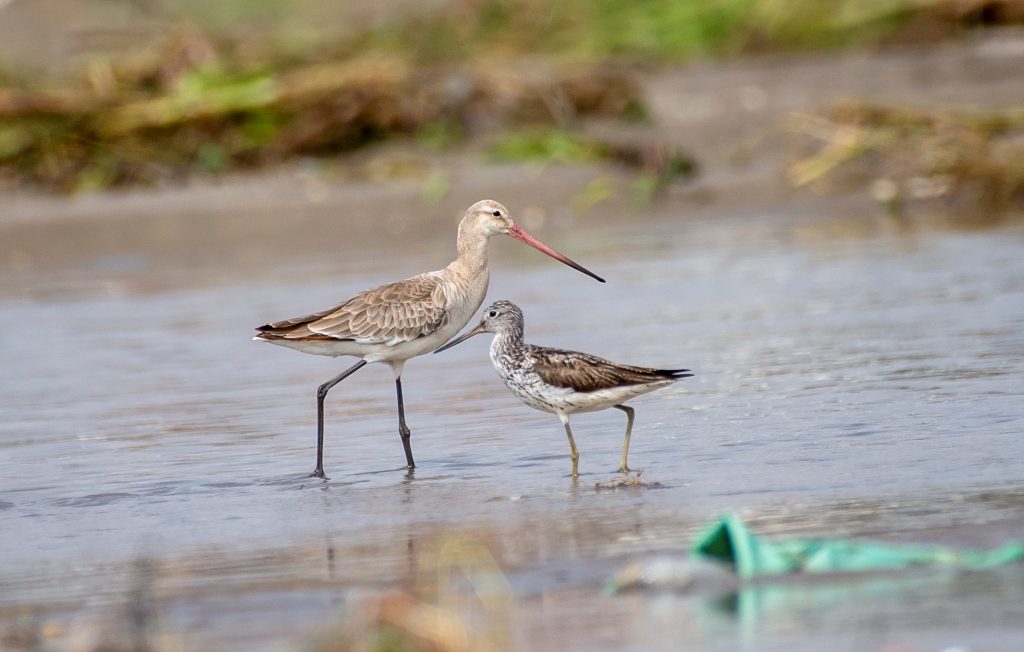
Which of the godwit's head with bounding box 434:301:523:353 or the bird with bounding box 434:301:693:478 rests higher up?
the godwit's head with bounding box 434:301:523:353

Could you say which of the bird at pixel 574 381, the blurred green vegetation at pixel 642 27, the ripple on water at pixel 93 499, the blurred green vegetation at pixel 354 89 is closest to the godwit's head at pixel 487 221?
the bird at pixel 574 381

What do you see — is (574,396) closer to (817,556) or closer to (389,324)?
(389,324)

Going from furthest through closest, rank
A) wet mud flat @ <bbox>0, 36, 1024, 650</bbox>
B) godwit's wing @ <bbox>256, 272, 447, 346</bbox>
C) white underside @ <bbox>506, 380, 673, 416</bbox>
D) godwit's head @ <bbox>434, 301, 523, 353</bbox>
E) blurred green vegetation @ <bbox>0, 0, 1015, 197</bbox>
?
1. blurred green vegetation @ <bbox>0, 0, 1015, 197</bbox>
2. godwit's wing @ <bbox>256, 272, 447, 346</bbox>
3. godwit's head @ <bbox>434, 301, 523, 353</bbox>
4. white underside @ <bbox>506, 380, 673, 416</bbox>
5. wet mud flat @ <bbox>0, 36, 1024, 650</bbox>

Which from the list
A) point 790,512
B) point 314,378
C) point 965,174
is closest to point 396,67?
point 965,174

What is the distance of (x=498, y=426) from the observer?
941cm

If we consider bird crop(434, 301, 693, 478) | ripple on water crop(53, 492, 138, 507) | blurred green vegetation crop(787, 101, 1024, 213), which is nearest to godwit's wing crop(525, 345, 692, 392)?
bird crop(434, 301, 693, 478)

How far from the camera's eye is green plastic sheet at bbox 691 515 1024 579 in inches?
227

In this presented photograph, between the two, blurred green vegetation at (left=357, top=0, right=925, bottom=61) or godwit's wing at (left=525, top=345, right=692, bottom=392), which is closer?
godwit's wing at (left=525, top=345, right=692, bottom=392)

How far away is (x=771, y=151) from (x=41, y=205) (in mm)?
7541

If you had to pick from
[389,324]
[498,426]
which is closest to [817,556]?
[498,426]

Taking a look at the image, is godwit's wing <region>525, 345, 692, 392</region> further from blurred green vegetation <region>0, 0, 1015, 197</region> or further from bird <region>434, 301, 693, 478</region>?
blurred green vegetation <region>0, 0, 1015, 197</region>

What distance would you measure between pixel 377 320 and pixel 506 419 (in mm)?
1026

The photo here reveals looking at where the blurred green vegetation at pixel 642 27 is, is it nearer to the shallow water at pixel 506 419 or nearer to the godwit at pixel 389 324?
the shallow water at pixel 506 419

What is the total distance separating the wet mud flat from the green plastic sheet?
0.36 feet
